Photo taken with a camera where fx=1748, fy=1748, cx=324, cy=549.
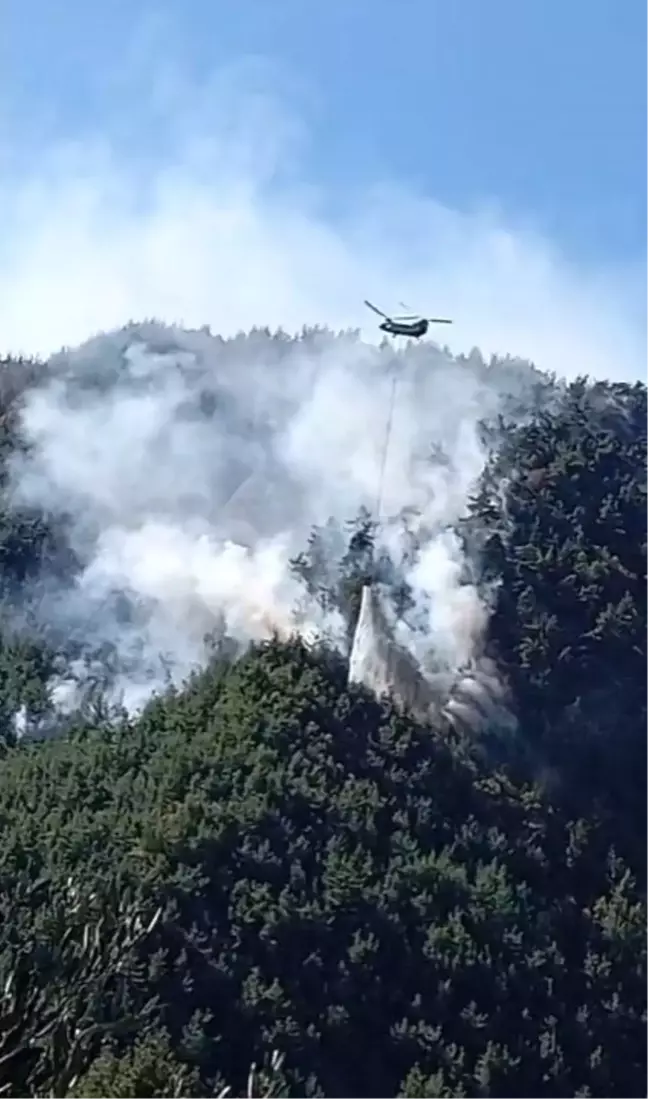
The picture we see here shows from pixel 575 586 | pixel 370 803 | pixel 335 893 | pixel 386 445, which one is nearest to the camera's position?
pixel 335 893

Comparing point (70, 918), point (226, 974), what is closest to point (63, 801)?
point (226, 974)

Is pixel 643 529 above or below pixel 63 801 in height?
above

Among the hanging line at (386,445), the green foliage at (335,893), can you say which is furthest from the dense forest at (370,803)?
the hanging line at (386,445)

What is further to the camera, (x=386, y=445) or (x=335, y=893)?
(x=386, y=445)

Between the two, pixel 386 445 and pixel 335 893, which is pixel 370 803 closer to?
pixel 335 893

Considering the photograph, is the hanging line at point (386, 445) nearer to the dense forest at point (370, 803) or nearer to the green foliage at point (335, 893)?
the dense forest at point (370, 803)

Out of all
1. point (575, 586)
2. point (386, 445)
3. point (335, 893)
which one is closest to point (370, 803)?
point (335, 893)

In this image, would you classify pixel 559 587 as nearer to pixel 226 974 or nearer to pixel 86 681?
pixel 86 681
